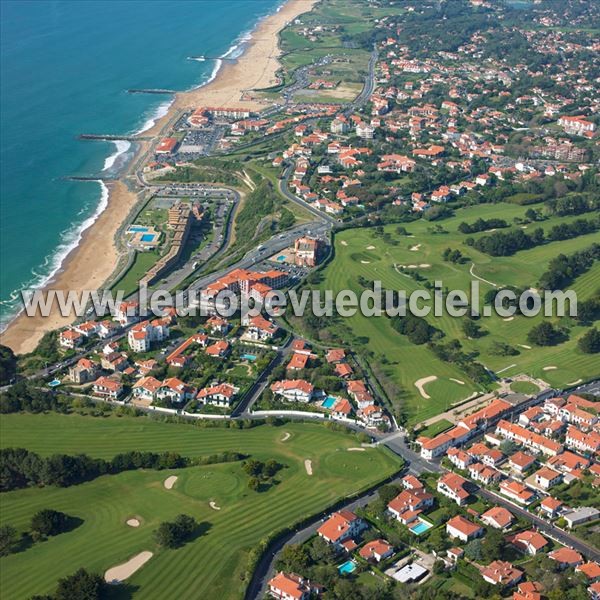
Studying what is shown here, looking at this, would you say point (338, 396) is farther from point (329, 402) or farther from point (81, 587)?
point (81, 587)

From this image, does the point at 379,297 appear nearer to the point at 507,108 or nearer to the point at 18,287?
the point at 18,287

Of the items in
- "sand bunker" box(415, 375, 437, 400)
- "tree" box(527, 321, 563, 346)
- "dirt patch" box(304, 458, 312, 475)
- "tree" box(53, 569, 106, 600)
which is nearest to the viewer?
"tree" box(53, 569, 106, 600)

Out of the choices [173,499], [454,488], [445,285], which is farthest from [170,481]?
[445,285]

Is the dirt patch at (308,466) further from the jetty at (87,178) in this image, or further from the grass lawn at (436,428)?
the jetty at (87,178)

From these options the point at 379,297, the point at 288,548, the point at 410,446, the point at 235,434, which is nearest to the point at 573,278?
the point at 379,297

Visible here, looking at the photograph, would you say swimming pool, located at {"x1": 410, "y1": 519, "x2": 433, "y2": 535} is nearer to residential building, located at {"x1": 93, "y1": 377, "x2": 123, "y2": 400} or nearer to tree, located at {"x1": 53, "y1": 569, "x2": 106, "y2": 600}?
tree, located at {"x1": 53, "y1": 569, "x2": 106, "y2": 600}

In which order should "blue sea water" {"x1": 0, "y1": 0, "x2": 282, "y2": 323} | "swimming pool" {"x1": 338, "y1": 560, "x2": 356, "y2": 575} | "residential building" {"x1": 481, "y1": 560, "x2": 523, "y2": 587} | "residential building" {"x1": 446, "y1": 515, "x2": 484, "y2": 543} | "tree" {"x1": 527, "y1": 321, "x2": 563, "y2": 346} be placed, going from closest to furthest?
"residential building" {"x1": 481, "y1": 560, "x2": 523, "y2": 587}
"swimming pool" {"x1": 338, "y1": 560, "x2": 356, "y2": 575}
"residential building" {"x1": 446, "y1": 515, "x2": 484, "y2": 543}
"tree" {"x1": 527, "y1": 321, "x2": 563, "y2": 346}
"blue sea water" {"x1": 0, "y1": 0, "x2": 282, "y2": 323}

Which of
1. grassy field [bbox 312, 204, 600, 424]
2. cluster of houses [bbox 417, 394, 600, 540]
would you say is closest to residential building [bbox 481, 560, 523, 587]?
cluster of houses [bbox 417, 394, 600, 540]
